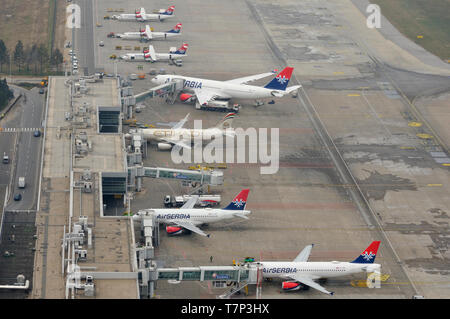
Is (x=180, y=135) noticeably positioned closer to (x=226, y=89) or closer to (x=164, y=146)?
(x=164, y=146)

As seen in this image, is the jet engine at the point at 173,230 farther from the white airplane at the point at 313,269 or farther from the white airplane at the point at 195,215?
the white airplane at the point at 313,269

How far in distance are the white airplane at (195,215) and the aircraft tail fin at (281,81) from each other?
192 ft

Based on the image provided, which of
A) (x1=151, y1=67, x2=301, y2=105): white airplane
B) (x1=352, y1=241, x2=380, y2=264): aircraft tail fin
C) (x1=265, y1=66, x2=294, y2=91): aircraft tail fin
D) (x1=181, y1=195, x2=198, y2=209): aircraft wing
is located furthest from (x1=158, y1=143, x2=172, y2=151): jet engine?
(x1=352, y1=241, x2=380, y2=264): aircraft tail fin

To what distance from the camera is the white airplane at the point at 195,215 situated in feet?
447

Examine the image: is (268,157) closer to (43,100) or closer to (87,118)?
(87,118)

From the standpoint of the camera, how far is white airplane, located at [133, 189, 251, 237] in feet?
447

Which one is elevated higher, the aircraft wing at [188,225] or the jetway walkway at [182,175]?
the jetway walkway at [182,175]

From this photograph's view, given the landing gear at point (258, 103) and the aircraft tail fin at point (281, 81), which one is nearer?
the aircraft tail fin at point (281, 81)

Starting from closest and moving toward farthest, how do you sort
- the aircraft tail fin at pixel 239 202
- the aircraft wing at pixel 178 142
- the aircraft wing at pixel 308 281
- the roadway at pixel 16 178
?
the roadway at pixel 16 178 → the aircraft wing at pixel 308 281 → the aircraft tail fin at pixel 239 202 → the aircraft wing at pixel 178 142

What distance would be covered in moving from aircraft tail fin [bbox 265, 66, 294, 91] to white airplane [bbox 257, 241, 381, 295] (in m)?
71.2

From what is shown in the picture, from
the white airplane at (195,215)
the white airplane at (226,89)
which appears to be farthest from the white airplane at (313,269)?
the white airplane at (226,89)

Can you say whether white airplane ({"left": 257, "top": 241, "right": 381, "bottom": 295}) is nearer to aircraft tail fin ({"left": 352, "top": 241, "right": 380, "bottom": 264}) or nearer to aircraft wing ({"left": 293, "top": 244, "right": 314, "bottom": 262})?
aircraft tail fin ({"left": 352, "top": 241, "right": 380, "bottom": 264})

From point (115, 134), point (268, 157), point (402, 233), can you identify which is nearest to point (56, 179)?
point (115, 134)

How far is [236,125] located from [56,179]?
2139 inches
